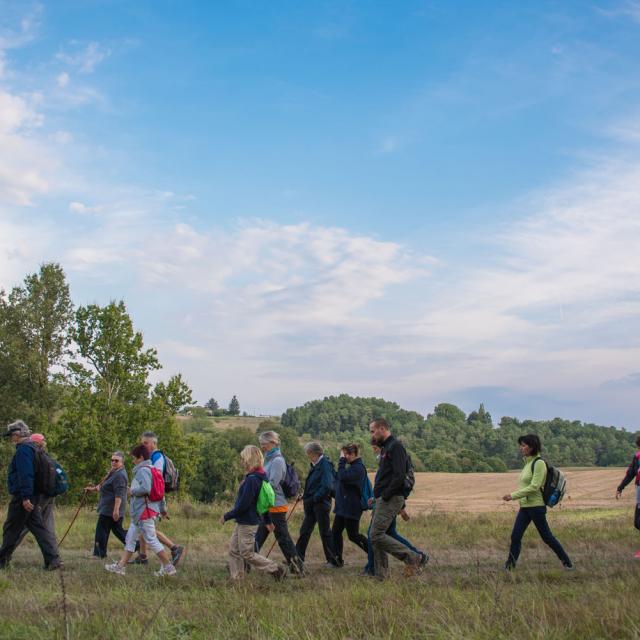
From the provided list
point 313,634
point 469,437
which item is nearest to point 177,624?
point 313,634

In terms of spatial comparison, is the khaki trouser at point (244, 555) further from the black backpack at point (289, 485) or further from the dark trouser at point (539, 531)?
the dark trouser at point (539, 531)

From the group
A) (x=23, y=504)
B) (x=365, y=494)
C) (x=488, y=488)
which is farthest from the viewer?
(x=488, y=488)

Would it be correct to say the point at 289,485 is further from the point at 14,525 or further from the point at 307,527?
the point at 14,525

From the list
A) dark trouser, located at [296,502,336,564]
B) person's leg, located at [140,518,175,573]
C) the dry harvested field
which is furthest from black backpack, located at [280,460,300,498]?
the dry harvested field

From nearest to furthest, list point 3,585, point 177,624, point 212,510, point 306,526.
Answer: point 177,624 → point 3,585 → point 306,526 → point 212,510

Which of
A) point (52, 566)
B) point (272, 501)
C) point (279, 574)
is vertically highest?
point (272, 501)

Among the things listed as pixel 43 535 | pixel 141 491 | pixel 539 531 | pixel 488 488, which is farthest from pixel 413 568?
pixel 488 488

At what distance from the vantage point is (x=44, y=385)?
127ft

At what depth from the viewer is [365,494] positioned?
10.7 m

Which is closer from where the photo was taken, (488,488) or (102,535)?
(102,535)

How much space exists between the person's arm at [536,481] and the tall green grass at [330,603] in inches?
38.4

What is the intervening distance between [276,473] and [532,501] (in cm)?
348

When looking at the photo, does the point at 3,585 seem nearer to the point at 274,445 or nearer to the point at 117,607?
the point at 117,607

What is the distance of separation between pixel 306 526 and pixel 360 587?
3791 mm
